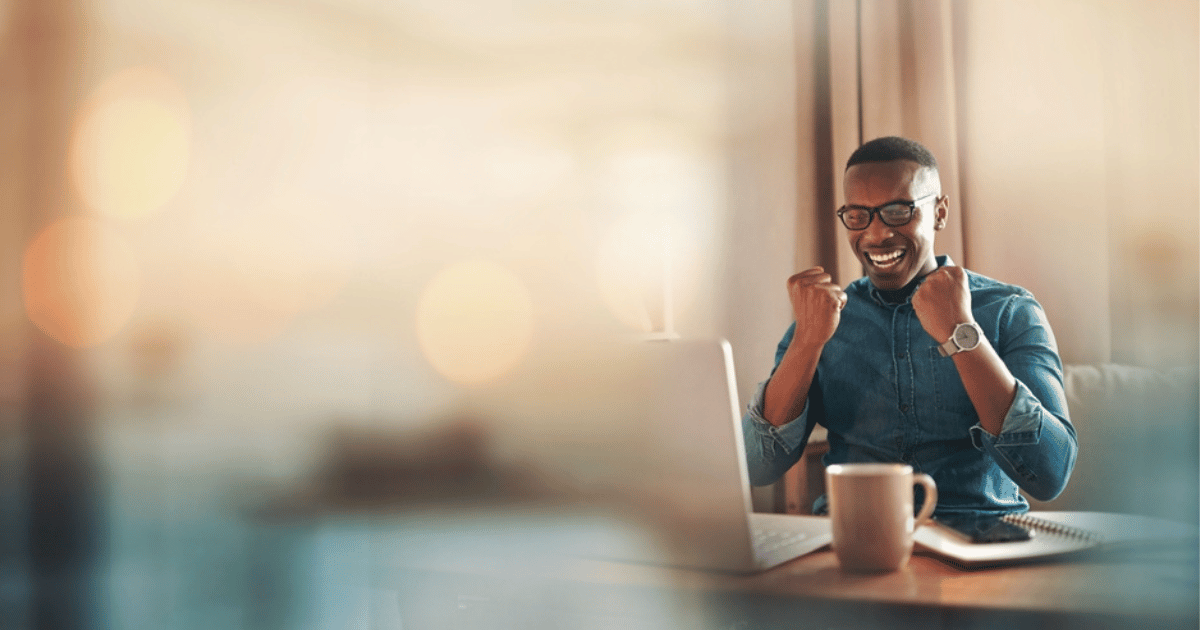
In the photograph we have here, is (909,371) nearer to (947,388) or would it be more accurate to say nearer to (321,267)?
(947,388)

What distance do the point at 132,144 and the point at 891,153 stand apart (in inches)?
28.0

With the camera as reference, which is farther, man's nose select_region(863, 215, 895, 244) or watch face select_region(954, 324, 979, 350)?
man's nose select_region(863, 215, 895, 244)

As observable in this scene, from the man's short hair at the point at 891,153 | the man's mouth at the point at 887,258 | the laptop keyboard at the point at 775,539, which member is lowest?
the laptop keyboard at the point at 775,539

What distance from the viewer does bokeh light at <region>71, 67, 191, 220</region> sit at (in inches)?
20.5

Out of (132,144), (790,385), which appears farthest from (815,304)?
(132,144)

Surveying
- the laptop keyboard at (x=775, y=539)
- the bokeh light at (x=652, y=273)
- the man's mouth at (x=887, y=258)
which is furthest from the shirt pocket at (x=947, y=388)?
the bokeh light at (x=652, y=273)

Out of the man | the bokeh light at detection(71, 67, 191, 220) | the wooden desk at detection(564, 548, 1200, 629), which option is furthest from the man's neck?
the bokeh light at detection(71, 67, 191, 220)

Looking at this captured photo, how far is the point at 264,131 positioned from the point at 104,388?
0.73ft

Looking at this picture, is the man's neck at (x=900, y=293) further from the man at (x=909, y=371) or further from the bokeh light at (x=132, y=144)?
the bokeh light at (x=132, y=144)

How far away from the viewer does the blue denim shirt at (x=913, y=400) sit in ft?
2.70

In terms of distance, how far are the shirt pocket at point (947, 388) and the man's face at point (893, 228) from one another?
10 centimetres

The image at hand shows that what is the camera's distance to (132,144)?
0.55 meters

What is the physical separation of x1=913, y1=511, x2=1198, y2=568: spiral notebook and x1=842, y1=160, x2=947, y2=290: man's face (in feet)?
1.23

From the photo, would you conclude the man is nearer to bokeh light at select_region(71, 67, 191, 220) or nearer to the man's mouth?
the man's mouth
